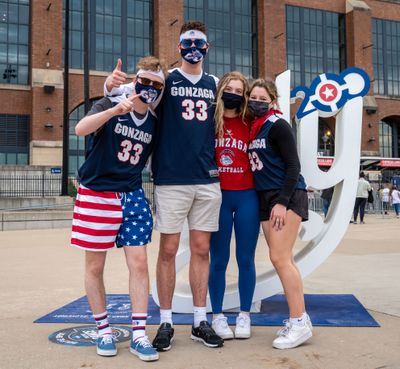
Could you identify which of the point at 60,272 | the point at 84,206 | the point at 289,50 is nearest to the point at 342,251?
the point at 60,272

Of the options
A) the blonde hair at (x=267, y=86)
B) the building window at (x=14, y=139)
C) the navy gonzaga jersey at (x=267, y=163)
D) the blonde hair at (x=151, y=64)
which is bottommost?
the navy gonzaga jersey at (x=267, y=163)

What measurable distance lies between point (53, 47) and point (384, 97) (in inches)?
1067

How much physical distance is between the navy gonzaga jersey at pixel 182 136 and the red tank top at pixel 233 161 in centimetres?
17

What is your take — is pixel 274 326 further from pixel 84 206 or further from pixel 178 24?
pixel 178 24

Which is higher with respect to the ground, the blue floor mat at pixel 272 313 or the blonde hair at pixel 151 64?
the blonde hair at pixel 151 64

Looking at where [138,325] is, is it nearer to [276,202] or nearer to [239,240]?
[239,240]

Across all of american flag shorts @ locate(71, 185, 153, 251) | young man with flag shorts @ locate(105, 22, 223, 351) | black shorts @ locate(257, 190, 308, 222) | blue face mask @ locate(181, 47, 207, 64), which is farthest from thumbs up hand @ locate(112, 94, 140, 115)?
black shorts @ locate(257, 190, 308, 222)

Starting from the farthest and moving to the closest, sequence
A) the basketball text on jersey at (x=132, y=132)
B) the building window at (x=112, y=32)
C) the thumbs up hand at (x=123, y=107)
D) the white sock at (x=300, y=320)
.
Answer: the building window at (x=112, y=32), the white sock at (x=300, y=320), the basketball text on jersey at (x=132, y=132), the thumbs up hand at (x=123, y=107)

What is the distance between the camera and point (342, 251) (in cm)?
936

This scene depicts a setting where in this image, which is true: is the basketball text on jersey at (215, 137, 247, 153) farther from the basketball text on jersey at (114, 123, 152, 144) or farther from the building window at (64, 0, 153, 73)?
the building window at (64, 0, 153, 73)

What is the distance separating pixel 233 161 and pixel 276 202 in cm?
48

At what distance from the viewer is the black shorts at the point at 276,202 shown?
3666 mm

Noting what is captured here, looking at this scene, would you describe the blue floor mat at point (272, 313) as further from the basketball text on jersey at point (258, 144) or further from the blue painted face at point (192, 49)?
the blue painted face at point (192, 49)

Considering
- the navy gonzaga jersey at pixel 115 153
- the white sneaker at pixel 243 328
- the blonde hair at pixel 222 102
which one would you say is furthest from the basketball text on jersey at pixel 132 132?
the white sneaker at pixel 243 328
